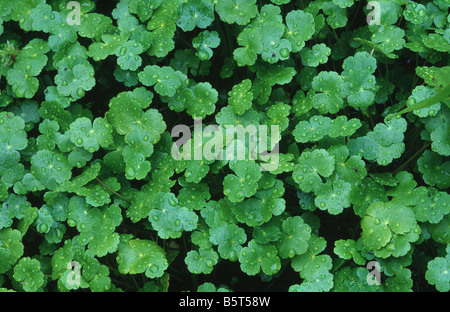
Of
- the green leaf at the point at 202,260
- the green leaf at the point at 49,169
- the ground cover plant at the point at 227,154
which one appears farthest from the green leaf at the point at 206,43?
the green leaf at the point at 202,260

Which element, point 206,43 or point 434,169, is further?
point 206,43

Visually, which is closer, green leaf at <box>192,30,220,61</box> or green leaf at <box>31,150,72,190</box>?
green leaf at <box>31,150,72,190</box>

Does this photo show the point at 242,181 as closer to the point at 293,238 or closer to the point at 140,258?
the point at 293,238

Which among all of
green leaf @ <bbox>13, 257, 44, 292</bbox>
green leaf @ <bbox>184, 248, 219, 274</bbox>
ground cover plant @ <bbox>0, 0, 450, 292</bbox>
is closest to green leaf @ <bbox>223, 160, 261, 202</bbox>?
ground cover plant @ <bbox>0, 0, 450, 292</bbox>

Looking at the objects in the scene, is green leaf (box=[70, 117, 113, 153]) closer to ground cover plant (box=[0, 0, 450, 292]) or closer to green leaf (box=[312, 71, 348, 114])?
ground cover plant (box=[0, 0, 450, 292])

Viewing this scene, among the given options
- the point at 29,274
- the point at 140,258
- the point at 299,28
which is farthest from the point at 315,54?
the point at 29,274

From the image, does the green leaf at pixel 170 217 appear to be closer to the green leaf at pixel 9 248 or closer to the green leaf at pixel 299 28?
the green leaf at pixel 9 248

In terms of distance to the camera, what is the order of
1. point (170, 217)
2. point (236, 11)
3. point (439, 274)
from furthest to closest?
point (236, 11)
point (170, 217)
point (439, 274)

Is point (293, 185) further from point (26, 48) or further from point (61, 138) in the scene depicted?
point (26, 48)

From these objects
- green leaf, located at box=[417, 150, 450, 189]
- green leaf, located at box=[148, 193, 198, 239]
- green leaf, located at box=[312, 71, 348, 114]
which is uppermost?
green leaf, located at box=[312, 71, 348, 114]
